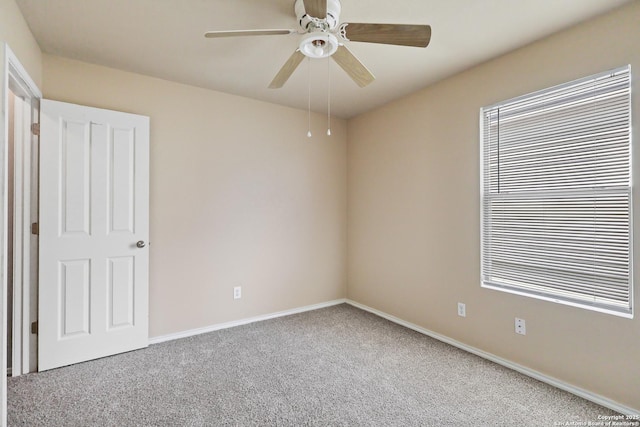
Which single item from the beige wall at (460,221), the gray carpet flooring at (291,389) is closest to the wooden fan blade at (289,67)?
the beige wall at (460,221)

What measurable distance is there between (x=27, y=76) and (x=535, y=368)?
4.12 m

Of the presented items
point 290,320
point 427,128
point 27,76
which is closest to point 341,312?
point 290,320

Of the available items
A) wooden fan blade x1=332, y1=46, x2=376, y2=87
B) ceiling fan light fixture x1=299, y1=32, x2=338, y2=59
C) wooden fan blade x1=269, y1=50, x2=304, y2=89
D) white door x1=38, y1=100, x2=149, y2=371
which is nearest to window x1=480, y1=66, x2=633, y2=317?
wooden fan blade x1=332, y1=46, x2=376, y2=87

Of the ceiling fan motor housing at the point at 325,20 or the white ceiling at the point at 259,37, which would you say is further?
the white ceiling at the point at 259,37

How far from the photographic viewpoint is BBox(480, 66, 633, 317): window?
6.61ft

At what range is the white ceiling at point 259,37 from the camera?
1.95m

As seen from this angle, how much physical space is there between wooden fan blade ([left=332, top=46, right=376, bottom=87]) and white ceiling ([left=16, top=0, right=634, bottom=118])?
320 millimetres

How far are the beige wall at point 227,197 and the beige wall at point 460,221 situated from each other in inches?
19.0

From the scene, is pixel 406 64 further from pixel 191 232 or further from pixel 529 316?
pixel 191 232

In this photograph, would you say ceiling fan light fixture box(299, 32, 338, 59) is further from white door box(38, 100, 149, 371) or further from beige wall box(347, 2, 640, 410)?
white door box(38, 100, 149, 371)

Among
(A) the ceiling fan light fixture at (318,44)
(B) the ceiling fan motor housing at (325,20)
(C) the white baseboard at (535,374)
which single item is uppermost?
(B) the ceiling fan motor housing at (325,20)

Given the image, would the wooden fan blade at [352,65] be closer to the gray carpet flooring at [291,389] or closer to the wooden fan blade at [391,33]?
the wooden fan blade at [391,33]

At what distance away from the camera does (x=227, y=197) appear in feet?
11.1

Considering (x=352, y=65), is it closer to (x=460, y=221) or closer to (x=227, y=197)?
(x=460, y=221)
